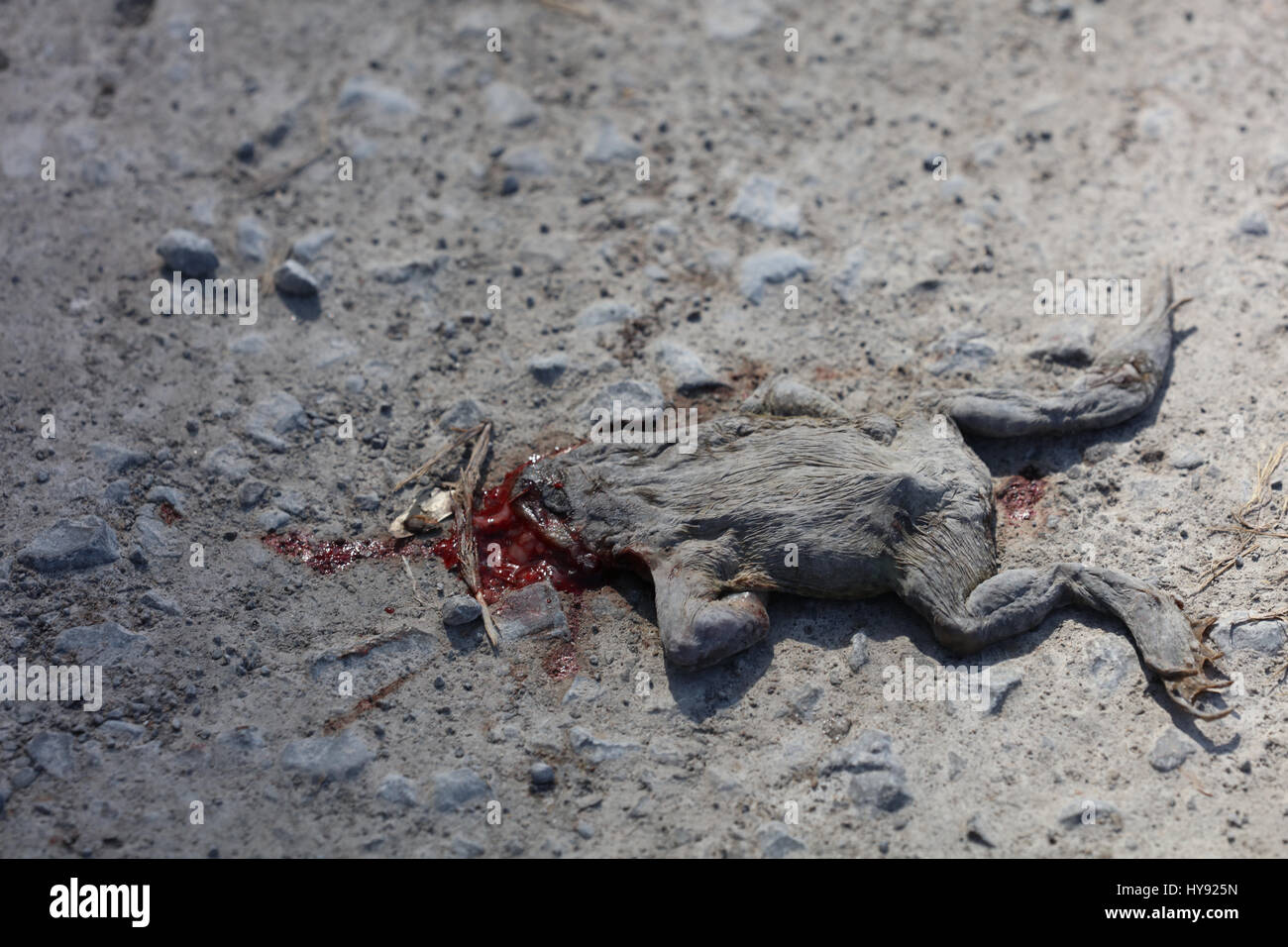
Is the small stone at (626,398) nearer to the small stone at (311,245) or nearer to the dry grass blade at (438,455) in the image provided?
the dry grass blade at (438,455)

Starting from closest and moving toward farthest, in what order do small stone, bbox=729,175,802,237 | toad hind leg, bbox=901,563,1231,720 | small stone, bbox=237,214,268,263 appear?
toad hind leg, bbox=901,563,1231,720 → small stone, bbox=237,214,268,263 → small stone, bbox=729,175,802,237

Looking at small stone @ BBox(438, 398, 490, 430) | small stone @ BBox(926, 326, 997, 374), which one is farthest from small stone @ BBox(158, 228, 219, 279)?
small stone @ BBox(926, 326, 997, 374)

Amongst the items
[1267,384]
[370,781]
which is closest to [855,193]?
[1267,384]

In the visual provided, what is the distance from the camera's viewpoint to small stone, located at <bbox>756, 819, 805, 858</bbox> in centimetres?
444

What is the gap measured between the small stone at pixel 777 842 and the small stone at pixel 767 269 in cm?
339

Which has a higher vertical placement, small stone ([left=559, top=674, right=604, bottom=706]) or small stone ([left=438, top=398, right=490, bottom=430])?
small stone ([left=438, top=398, right=490, bottom=430])

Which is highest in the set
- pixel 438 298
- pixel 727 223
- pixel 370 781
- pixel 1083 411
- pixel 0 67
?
pixel 0 67

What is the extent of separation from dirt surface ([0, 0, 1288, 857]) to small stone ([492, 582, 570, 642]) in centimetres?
10

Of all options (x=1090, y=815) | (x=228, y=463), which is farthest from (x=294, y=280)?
(x=1090, y=815)

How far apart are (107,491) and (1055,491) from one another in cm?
521

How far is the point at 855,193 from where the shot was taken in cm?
711

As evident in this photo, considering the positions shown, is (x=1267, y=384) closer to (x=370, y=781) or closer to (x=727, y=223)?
(x=727, y=223)

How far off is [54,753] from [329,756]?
1.24 meters

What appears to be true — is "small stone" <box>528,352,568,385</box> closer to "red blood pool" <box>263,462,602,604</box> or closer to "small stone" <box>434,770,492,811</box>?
"red blood pool" <box>263,462,602,604</box>
